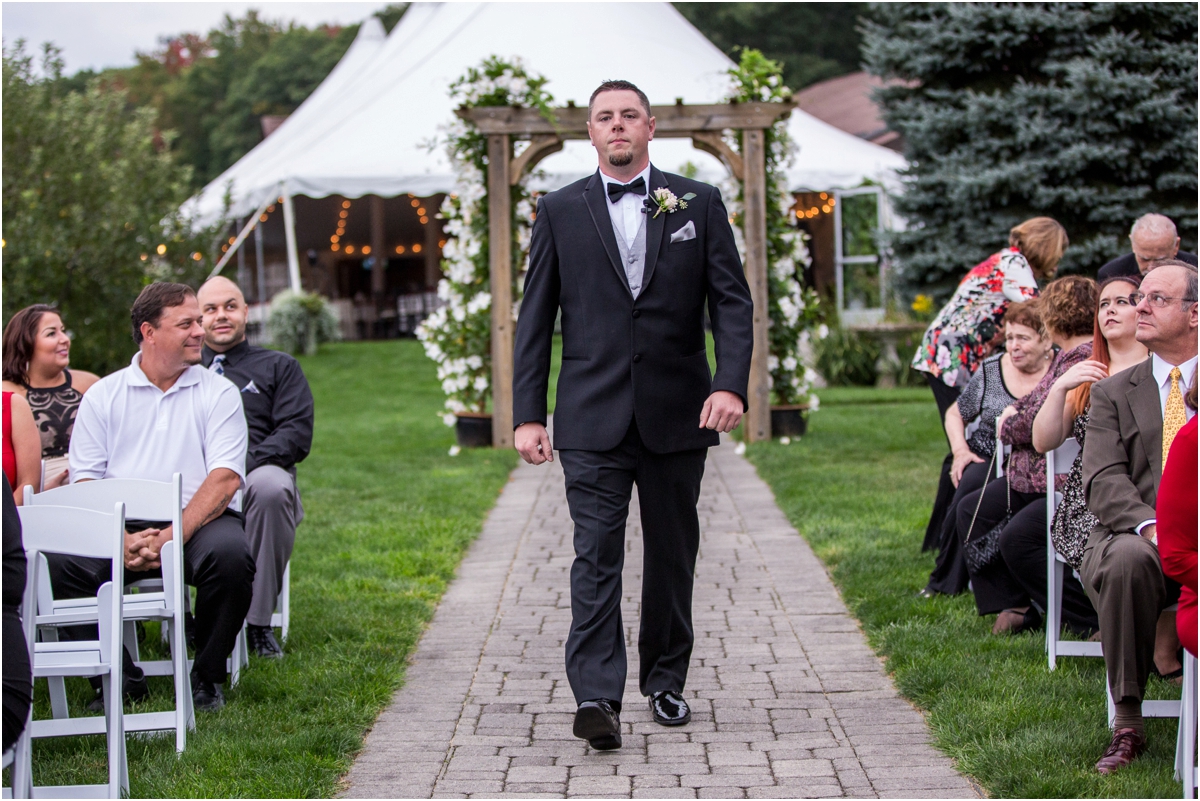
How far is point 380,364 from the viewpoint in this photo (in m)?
20.1

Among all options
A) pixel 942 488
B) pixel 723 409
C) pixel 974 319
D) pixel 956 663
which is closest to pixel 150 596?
pixel 723 409

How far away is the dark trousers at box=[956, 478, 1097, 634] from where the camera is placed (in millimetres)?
4996

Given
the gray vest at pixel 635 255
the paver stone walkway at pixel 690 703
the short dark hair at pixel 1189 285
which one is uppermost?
the gray vest at pixel 635 255

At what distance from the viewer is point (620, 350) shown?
4117mm

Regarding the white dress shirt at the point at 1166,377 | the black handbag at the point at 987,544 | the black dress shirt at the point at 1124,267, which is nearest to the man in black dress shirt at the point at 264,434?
the black handbag at the point at 987,544

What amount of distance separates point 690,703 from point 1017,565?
1.50 m

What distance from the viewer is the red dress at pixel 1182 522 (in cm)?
326

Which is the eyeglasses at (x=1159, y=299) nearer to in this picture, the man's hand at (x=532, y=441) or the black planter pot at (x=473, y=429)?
the man's hand at (x=532, y=441)

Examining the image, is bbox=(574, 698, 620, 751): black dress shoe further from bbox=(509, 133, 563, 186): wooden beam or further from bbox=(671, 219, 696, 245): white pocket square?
bbox=(509, 133, 563, 186): wooden beam

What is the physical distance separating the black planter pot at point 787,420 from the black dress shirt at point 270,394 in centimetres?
648

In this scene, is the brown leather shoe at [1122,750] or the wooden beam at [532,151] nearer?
the brown leather shoe at [1122,750]

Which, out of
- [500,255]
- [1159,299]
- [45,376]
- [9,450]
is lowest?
[9,450]

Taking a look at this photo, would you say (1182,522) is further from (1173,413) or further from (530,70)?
(530,70)

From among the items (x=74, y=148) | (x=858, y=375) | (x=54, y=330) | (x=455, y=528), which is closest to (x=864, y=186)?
(x=858, y=375)
